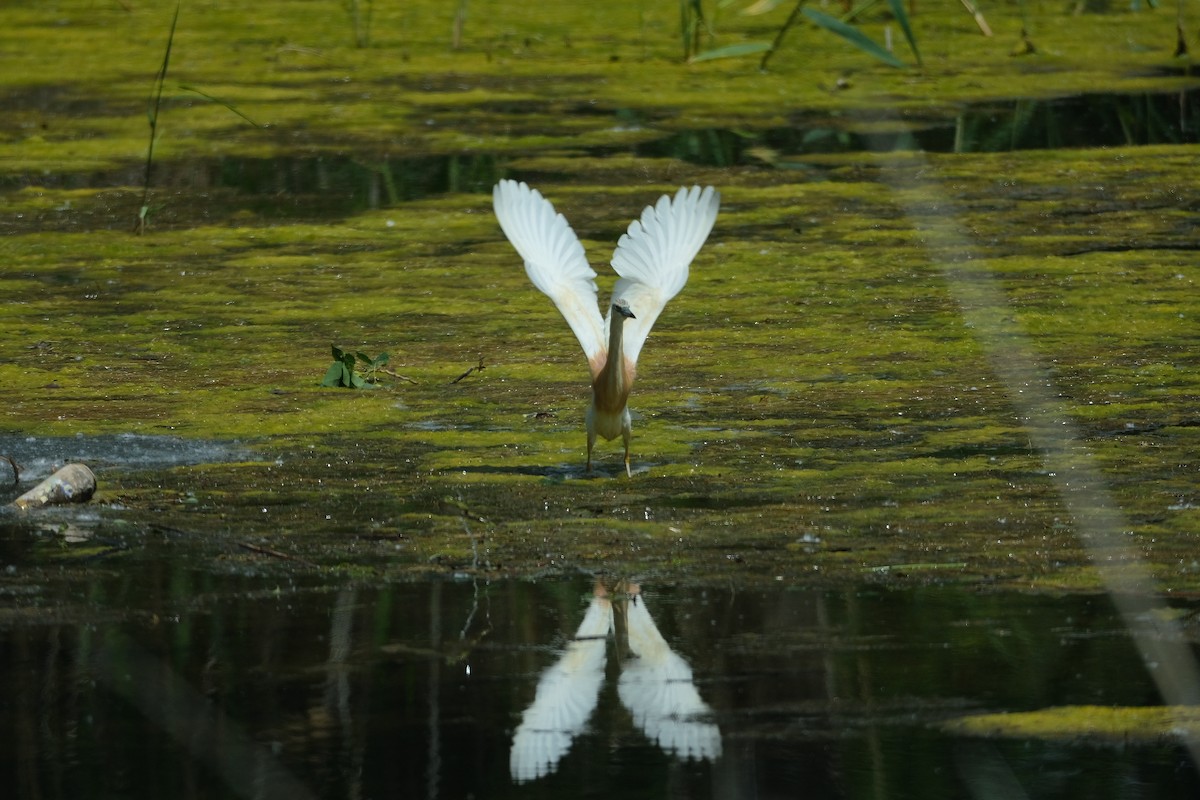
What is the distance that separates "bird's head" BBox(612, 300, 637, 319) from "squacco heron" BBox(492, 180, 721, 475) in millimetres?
63

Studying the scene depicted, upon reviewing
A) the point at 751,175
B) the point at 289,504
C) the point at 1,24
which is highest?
the point at 1,24

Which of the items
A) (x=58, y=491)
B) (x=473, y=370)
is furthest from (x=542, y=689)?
(x=473, y=370)

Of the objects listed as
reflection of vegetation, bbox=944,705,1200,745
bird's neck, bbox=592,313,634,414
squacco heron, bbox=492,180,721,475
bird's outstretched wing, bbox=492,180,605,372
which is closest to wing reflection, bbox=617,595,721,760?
reflection of vegetation, bbox=944,705,1200,745

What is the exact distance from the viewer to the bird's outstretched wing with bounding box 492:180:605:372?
4426 millimetres

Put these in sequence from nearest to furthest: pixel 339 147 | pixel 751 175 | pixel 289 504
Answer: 1. pixel 289 504
2. pixel 751 175
3. pixel 339 147

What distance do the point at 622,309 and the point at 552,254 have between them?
1.39 feet

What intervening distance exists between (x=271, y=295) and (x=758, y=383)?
1798 millimetres

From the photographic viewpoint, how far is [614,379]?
420cm

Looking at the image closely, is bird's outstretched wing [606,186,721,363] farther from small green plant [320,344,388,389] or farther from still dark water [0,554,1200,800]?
still dark water [0,554,1200,800]

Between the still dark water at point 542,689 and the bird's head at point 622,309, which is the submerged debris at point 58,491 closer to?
the still dark water at point 542,689

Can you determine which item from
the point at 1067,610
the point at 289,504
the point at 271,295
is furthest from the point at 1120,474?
the point at 271,295

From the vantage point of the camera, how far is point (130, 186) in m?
7.68

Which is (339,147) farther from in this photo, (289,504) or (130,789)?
(130,789)

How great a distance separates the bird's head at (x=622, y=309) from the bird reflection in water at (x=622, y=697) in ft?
3.13
